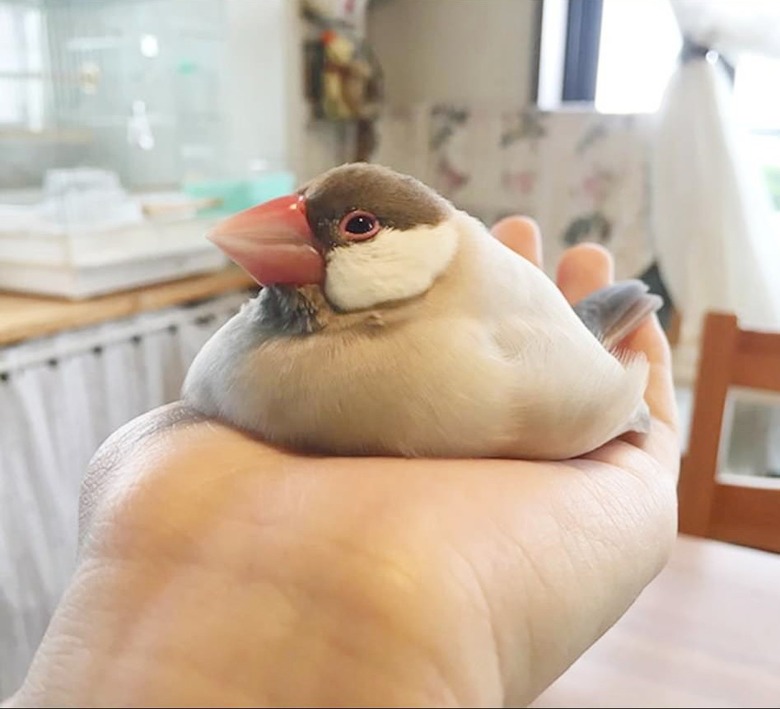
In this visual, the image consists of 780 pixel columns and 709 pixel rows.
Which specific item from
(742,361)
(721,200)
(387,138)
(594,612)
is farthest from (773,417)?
(387,138)

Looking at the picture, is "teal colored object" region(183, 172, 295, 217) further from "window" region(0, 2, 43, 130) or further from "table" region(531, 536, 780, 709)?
"table" region(531, 536, 780, 709)

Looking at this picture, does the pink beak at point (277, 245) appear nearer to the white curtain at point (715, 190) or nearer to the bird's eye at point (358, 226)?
the bird's eye at point (358, 226)

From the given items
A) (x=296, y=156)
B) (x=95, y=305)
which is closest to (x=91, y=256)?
(x=95, y=305)

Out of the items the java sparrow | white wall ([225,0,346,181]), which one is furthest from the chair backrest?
white wall ([225,0,346,181])

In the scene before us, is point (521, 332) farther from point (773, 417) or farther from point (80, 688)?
point (773, 417)

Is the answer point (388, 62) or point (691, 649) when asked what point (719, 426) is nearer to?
point (691, 649)
